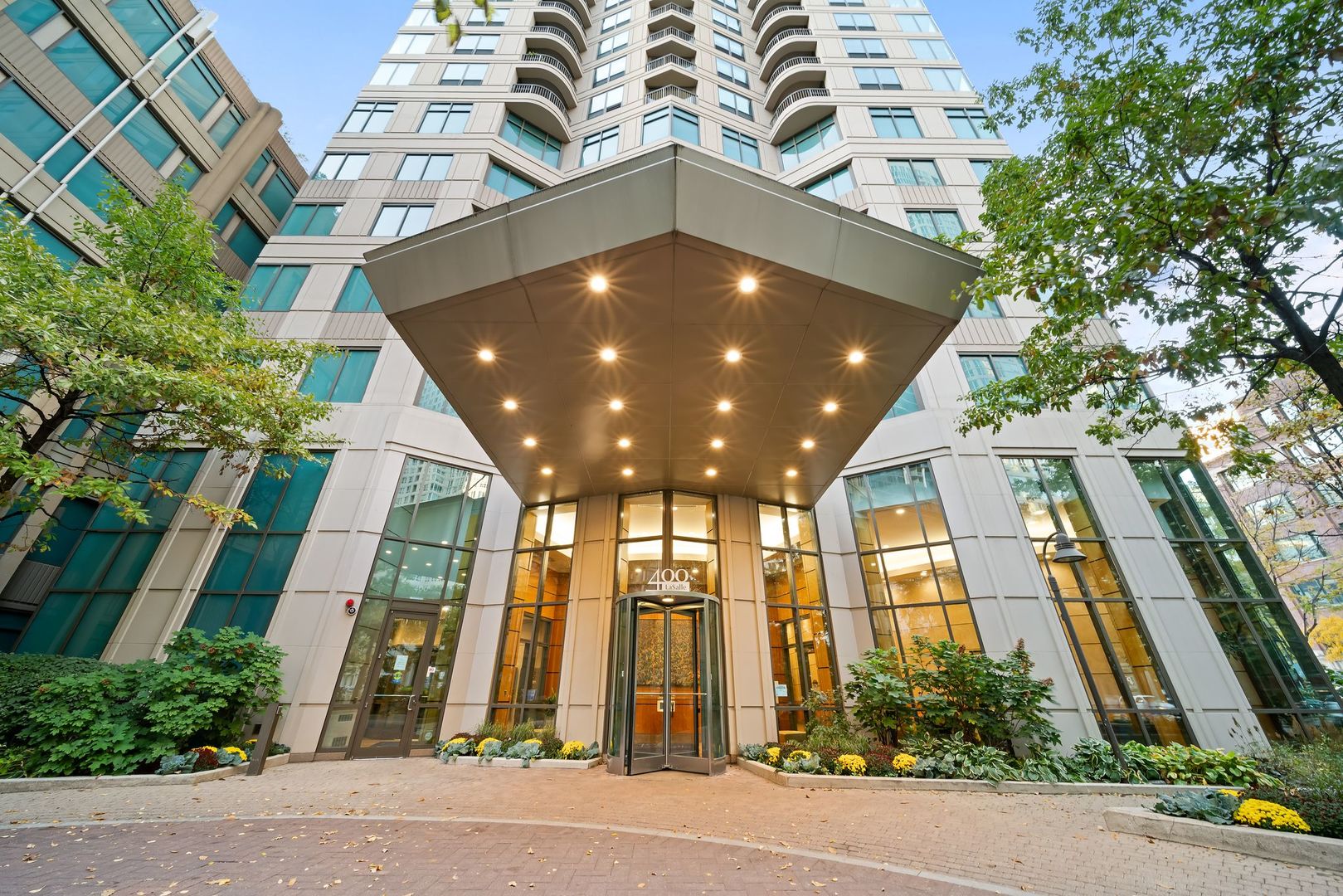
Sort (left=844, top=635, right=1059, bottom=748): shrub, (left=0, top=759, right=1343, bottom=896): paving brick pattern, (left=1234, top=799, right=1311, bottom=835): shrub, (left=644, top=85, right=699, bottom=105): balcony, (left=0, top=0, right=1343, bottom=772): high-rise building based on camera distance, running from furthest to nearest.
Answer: (left=644, top=85, right=699, bottom=105): balcony < (left=844, top=635, right=1059, bottom=748): shrub < (left=0, top=0, right=1343, bottom=772): high-rise building < (left=1234, top=799, right=1311, bottom=835): shrub < (left=0, top=759, right=1343, bottom=896): paving brick pattern

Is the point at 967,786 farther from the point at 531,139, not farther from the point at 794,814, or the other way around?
the point at 531,139

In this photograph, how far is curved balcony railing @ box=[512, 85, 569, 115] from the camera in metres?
22.1

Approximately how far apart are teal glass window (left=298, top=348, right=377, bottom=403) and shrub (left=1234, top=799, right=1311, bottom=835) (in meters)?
18.5

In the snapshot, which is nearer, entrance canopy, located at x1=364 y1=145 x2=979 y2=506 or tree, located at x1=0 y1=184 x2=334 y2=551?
entrance canopy, located at x1=364 y1=145 x2=979 y2=506

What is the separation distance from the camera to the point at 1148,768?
9109mm

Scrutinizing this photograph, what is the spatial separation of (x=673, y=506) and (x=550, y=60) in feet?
78.4

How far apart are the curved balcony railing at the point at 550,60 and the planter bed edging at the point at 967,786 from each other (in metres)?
28.6

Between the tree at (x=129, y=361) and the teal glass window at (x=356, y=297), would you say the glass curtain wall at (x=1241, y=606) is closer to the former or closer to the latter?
the tree at (x=129, y=361)

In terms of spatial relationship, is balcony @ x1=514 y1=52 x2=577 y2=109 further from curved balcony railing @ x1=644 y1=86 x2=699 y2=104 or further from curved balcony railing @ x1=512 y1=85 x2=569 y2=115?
curved balcony railing @ x1=644 y1=86 x2=699 y2=104

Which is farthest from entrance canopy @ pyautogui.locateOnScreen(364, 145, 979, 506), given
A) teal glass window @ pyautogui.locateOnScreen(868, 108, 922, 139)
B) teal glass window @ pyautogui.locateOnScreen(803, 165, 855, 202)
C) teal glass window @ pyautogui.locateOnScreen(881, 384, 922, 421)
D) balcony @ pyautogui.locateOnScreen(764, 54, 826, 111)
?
balcony @ pyautogui.locateOnScreen(764, 54, 826, 111)

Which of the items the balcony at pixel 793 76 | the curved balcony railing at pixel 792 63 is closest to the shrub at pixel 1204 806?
the balcony at pixel 793 76

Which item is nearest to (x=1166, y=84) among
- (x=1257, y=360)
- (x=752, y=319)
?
(x=1257, y=360)

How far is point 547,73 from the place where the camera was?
906 inches

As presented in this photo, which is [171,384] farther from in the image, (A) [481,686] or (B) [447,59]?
(B) [447,59]
